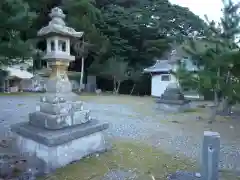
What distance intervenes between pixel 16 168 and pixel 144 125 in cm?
453

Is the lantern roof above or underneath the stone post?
above

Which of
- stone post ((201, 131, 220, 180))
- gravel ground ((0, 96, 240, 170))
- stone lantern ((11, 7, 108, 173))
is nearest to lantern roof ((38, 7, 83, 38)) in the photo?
stone lantern ((11, 7, 108, 173))

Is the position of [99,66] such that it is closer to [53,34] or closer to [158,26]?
[158,26]

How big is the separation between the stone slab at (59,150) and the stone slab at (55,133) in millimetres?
86

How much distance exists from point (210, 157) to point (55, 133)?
7.98 ft

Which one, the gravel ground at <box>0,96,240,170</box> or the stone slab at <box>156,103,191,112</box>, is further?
the stone slab at <box>156,103,191,112</box>

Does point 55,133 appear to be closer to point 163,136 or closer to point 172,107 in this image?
point 163,136

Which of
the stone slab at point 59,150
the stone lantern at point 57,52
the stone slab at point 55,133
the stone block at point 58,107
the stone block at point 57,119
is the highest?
the stone lantern at point 57,52

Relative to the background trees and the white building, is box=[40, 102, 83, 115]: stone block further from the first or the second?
the white building

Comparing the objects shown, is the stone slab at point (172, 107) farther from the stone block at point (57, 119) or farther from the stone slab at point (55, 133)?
the stone block at point (57, 119)

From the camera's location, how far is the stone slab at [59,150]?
145 inches

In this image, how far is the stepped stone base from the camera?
3.69 m

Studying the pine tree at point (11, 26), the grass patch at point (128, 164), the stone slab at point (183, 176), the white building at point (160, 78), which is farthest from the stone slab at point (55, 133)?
the white building at point (160, 78)

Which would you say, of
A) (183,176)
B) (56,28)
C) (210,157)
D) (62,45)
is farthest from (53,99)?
(210,157)
